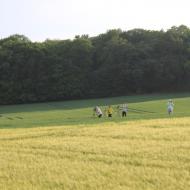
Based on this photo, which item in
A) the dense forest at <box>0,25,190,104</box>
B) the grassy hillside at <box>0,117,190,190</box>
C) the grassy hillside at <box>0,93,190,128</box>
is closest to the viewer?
the grassy hillside at <box>0,117,190,190</box>

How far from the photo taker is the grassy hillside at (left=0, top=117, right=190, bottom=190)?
46.9ft

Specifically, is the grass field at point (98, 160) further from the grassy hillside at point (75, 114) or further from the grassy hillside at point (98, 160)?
the grassy hillside at point (75, 114)

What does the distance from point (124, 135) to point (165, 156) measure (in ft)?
23.0

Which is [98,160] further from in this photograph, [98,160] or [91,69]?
[91,69]

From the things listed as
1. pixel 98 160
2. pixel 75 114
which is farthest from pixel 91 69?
pixel 98 160

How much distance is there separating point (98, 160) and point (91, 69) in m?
90.1

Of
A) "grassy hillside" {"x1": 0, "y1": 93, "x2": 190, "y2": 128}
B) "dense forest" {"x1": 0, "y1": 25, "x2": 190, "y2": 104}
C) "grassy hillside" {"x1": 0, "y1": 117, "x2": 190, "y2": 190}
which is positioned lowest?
"grassy hillside" {"x1": 0, "y1": 117, "x2": 190, "y2": 190}

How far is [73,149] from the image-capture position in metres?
20.8

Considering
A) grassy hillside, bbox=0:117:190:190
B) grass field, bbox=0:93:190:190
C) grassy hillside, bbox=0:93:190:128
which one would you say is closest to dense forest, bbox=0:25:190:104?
grassy hillside, bbox=0:93:190:128

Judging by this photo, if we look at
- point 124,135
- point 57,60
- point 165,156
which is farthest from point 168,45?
point 165,156

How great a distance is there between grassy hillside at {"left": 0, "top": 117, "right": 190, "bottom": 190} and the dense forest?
7384 cm

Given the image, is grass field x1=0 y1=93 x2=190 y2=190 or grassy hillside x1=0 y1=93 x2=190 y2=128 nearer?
grass field x1=0 y1=93 x2=190 y2=190

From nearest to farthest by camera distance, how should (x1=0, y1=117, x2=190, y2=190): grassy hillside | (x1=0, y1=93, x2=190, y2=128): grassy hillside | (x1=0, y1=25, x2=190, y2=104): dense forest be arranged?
(x1=0, y1=117, x2=190, y2=190): grassy hillside → (x1=0, y1=93, x2=190, y2=128): grassy hillside → (x1=0, y1=25, x2=190, y2=104): dense forest

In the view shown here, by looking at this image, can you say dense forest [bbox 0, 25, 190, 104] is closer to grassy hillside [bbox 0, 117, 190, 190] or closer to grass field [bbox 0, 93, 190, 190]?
grass field [bbox 0, 93, 190, 190]
